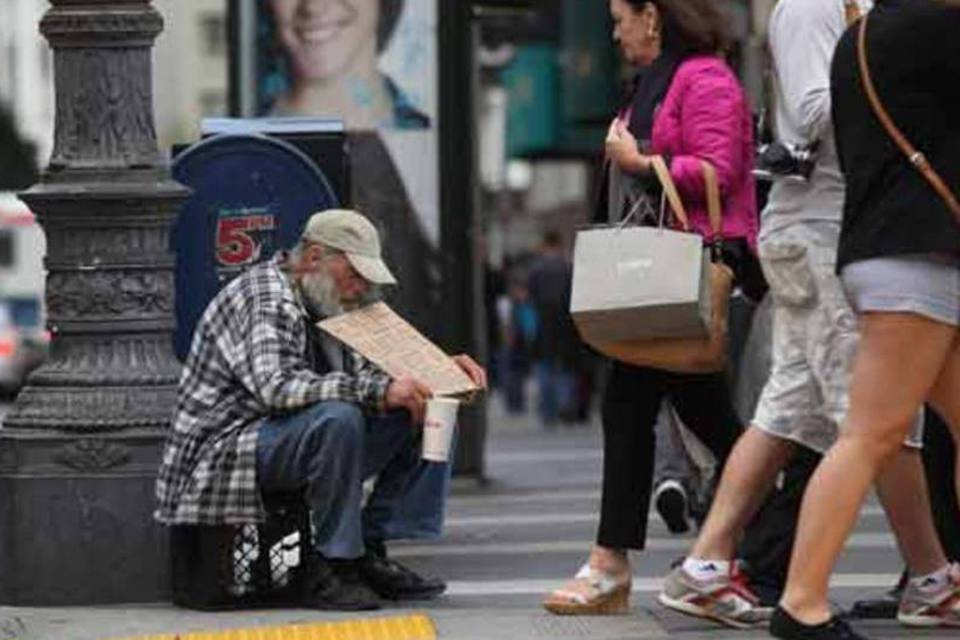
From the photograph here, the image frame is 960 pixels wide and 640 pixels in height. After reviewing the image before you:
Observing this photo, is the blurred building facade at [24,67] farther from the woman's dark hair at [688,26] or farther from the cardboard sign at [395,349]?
the woman's dark hair at [688,26]

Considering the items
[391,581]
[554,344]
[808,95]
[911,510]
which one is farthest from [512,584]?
[554,344]

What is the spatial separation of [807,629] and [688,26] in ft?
5.77

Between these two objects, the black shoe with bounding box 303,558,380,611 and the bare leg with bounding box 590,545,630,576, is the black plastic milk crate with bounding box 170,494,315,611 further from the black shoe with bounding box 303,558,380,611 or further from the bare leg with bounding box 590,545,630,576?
the bare leg with bounding box 590,545,630,576

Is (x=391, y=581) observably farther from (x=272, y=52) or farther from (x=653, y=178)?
(x=272, y=52)

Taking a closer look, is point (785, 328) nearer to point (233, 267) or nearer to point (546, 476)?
point (233, 267)

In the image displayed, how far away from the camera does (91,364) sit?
843 cm

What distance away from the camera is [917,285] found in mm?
6742

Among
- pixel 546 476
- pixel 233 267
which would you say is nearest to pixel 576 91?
pixel 546 476

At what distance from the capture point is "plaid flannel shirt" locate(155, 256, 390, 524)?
7816 millimetres

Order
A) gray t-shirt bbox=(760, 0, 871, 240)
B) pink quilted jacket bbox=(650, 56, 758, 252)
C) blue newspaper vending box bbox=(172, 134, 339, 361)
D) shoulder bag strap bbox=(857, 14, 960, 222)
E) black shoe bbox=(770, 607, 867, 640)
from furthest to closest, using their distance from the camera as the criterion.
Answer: blue newspaper vending box bbox=(172, 134, 339, 361) → pink quilted jacket bbox=(650, 56, 758, 252) → gray t-shirt bbox=(760, 0, 871, 240) → black shoe bbox=(770, 607, 867, 640) → shoulder bag strap bbox=(857, 14, 960, 222)

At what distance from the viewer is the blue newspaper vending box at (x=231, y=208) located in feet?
30.2

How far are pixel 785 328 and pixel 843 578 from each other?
1581 millimetres

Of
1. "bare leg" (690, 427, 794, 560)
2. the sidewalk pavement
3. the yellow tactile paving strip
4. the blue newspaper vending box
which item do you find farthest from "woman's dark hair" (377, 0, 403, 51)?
"bare leg" (690, 427, 794, 560)

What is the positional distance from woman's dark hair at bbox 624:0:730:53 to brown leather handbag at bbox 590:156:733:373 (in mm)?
379
